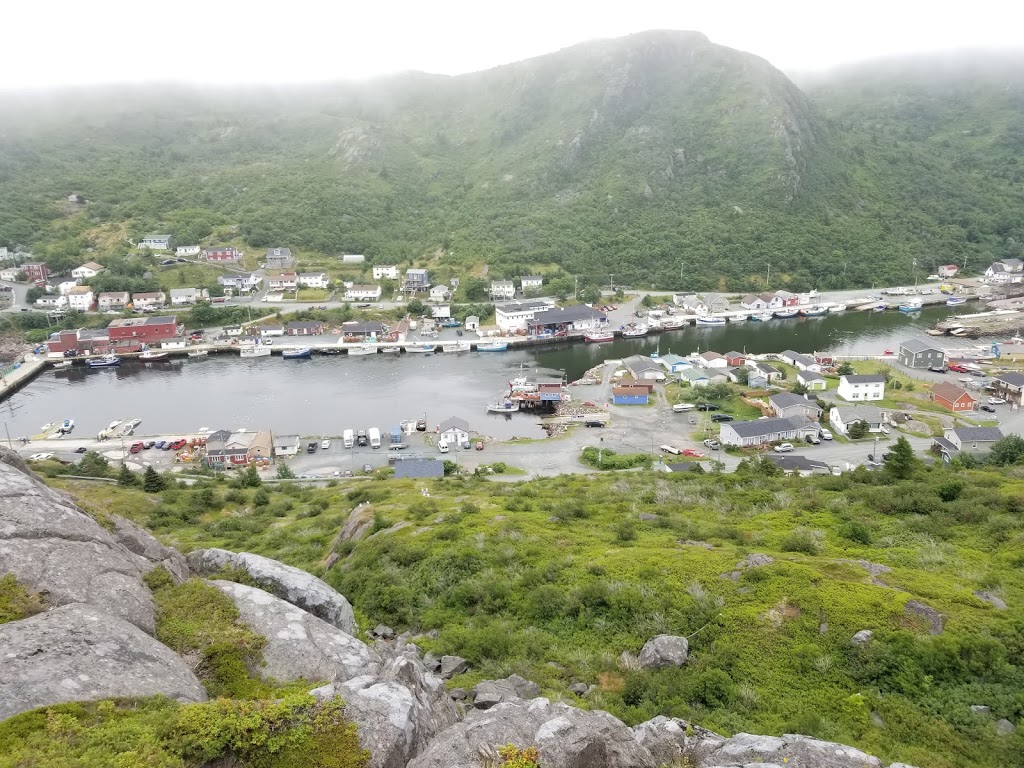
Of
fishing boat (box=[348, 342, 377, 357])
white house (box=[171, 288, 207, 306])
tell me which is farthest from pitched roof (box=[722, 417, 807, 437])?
white house (box=[171, 288, 207, 306])

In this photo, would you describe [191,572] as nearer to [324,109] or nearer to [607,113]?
[607,113]

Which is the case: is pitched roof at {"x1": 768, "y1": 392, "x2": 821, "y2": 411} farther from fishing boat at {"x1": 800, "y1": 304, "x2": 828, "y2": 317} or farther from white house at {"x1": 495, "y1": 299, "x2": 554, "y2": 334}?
fishing boat at {"x1": 800, "y1": 304, "x2": 828, "y2": 317}

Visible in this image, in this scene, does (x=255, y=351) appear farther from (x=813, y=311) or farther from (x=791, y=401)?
(x=813, y=311)

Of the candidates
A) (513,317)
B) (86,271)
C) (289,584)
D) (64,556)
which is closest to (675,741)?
(289,584)

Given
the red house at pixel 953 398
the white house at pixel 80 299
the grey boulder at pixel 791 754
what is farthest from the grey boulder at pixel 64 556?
the white house at pixel 80 299

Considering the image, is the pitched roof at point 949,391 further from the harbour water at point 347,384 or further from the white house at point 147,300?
the white house at point 147,300

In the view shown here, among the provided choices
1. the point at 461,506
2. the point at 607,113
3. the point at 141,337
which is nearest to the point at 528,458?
the point at 461,506
